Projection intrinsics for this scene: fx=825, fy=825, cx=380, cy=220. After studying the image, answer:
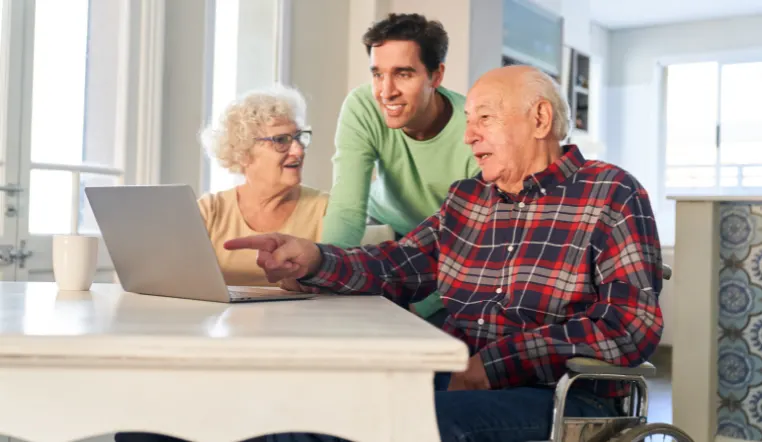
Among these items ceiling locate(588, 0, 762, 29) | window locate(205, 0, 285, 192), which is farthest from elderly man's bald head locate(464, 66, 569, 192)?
ceiling locate(588, 0, 762, 29)

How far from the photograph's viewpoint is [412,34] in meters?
2.28

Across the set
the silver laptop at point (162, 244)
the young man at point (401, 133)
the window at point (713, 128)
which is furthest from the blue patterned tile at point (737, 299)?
the window at point (713, 128)

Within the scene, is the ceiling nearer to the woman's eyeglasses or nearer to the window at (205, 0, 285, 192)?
the window at (205, 0, 285, 192)

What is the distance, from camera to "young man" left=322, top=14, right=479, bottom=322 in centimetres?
227

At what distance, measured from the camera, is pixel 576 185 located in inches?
66.5

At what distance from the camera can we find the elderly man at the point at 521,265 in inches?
59.0

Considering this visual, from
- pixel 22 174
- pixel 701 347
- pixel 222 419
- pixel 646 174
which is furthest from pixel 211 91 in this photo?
pixel 646 174

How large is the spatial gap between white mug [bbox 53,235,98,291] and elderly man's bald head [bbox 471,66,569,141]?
2.89 ft

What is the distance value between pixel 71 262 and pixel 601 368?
99 centimetres

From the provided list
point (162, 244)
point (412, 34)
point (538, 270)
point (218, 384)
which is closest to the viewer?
point (218, 384)

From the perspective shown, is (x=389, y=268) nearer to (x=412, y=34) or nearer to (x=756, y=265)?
(x=412, y=34)

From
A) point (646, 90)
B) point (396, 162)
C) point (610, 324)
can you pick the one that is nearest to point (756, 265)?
point (396, 162)

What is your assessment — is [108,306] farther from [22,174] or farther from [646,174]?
[646,174]

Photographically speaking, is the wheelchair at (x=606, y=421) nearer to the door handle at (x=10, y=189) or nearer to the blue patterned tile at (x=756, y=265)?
the blue patterned tile at (x=756, y=265)
